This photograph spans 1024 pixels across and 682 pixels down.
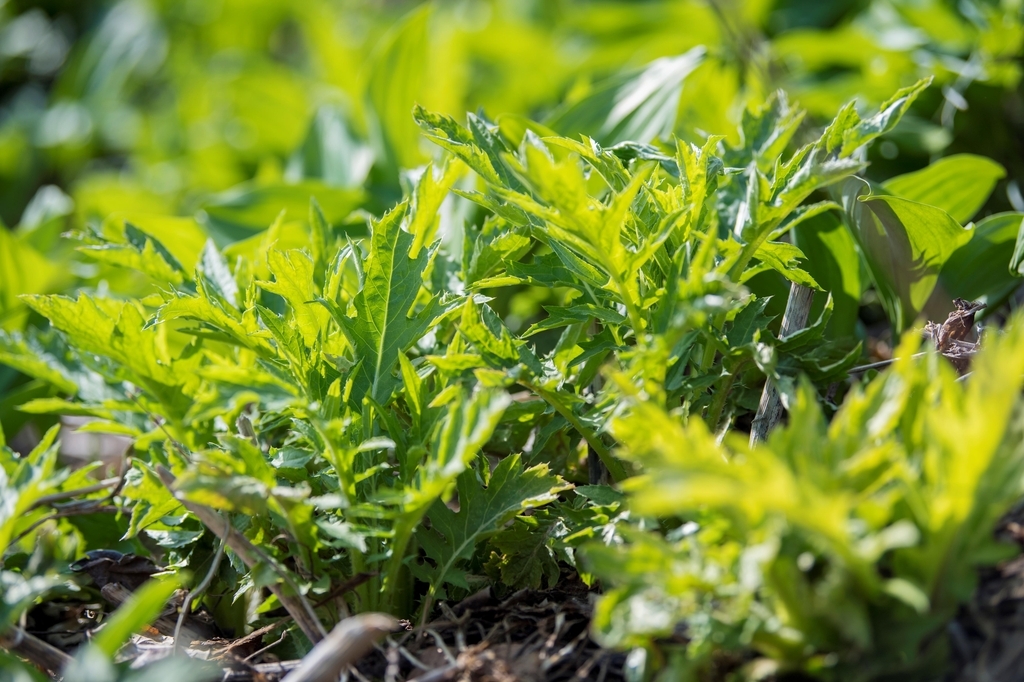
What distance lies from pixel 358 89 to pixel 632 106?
0.92 m

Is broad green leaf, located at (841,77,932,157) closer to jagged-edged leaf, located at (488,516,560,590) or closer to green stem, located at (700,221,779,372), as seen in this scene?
green stem, located at (700,221,779,372)

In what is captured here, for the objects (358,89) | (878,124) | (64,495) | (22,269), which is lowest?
(22,269)

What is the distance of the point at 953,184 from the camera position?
130 cm

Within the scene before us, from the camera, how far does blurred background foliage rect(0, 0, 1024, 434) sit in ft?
5.46

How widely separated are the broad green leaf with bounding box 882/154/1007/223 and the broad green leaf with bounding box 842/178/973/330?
173 mm

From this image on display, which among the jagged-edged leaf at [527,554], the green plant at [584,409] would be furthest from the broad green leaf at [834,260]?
the jagged-edged leaf at [527,554]

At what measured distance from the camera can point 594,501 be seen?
0.93m

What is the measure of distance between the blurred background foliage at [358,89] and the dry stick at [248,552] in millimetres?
632

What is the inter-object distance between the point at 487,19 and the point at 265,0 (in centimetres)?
102

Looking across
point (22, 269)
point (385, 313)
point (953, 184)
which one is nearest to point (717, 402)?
point (385, 313)

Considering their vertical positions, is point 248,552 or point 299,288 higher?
point 299,288

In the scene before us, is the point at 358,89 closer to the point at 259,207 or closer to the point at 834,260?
the point at 259,207

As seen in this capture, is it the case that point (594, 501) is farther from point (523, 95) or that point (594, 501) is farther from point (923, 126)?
point (523, 95)

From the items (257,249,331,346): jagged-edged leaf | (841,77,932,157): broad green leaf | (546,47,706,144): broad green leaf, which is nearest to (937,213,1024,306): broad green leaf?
(841,77,932,157): broad green leaf
